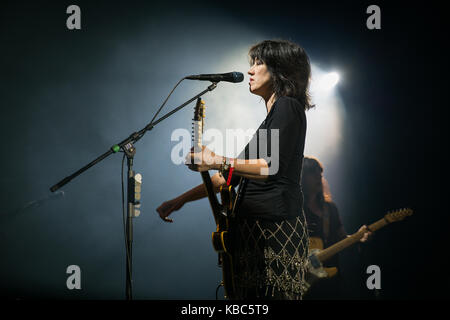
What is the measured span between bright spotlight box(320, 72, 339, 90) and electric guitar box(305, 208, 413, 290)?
4.83 ft

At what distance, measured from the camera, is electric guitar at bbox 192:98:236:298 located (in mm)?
1427

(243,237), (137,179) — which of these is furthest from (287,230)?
(137,179)

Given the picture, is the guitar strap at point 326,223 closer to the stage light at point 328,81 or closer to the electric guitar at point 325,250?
the electric guitar at point 325,250

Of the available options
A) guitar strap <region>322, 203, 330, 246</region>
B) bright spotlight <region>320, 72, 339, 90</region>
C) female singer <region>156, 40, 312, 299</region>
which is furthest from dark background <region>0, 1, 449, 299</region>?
female singer <region>156, 40, 312, 299</region>

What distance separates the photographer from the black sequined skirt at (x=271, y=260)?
4.21 feet

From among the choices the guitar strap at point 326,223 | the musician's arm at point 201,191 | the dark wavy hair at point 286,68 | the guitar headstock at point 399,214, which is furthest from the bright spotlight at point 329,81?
the musician's arm at point 201,191

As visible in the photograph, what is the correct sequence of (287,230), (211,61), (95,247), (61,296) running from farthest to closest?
(211,61)
(95,247)
(61,296)
(287,230)

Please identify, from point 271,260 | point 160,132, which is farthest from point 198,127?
point 160,132

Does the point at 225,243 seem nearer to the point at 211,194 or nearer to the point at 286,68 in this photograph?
the point at 211,194

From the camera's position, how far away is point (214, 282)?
355cm

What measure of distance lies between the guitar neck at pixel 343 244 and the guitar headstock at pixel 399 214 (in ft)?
0.22

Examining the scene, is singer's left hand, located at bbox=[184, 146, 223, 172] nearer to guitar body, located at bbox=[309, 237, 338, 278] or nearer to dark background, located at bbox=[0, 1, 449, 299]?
guitar body, located at bbox=[309, 237, 338, 278]
